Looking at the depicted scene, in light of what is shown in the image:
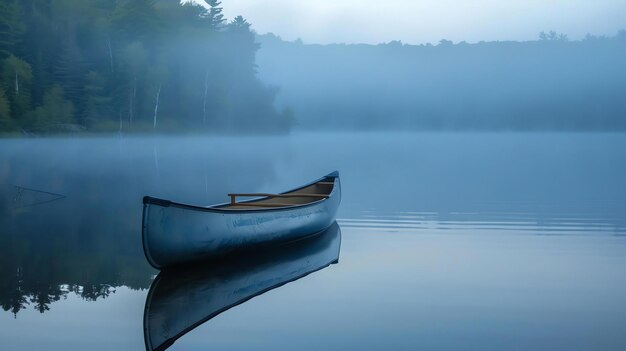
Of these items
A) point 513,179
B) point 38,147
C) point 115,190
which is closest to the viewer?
point 115,190

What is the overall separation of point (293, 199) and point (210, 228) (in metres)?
7.08

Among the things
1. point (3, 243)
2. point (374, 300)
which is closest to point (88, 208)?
point (3, 243)

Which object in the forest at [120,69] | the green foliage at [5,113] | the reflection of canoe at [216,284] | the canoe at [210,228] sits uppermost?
the forest at [120,69]

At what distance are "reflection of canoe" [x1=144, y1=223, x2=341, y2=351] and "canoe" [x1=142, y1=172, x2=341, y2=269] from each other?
28cm

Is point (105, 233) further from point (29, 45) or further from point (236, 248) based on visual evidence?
point (29, 45)

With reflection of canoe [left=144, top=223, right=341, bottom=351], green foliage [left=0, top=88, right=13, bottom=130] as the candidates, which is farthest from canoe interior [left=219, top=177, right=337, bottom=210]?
green foliage [left=0, top=88, right=13, bottom=130]

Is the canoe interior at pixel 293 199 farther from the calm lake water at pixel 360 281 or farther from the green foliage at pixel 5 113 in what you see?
the green foliage at pixel 5 113

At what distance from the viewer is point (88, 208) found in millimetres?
22328

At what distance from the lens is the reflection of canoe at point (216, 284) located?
977 cm

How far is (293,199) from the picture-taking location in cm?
1977

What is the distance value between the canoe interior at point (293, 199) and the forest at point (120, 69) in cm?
5074

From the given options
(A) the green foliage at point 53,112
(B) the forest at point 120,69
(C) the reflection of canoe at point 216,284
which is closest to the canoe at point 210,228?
(C) the reflection of canoe at point 216,284

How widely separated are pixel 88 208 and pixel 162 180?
11044mm

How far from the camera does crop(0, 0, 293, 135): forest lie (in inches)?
2719
